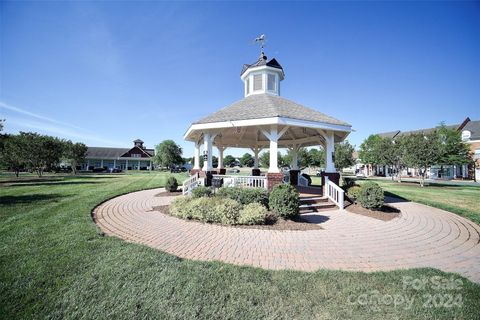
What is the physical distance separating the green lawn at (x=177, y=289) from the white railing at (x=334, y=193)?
557 cm

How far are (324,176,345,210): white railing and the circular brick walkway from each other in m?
1.32

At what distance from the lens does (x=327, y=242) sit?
5527mm

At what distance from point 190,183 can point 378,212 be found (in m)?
9.17

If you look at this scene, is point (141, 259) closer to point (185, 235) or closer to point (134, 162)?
point (185, 235)

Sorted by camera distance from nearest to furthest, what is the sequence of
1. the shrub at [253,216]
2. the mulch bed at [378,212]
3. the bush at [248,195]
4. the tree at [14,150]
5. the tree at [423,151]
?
the shrub at [253,216], the bush at [248,195], the mulch bed at [378,212], the tree at [423,151], the tree at [14,150]

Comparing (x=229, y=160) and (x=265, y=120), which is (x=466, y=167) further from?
(x=229, y=160)

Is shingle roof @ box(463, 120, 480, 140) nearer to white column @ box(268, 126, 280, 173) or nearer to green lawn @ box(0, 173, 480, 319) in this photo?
white column @ box(268, 126, 280, 173)

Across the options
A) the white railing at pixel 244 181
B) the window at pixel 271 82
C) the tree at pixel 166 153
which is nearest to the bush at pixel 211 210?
the white railing at pixel 244 181

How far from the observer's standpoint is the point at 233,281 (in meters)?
3.46

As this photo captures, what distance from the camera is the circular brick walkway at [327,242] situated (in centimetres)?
437

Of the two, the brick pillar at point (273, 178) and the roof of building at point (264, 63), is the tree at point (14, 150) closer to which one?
the roof of building at point (264, 63)

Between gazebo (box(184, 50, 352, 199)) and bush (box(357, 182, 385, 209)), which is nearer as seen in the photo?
bush (box(357, 182, 385, 209))

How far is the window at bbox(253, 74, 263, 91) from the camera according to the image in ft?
45.1

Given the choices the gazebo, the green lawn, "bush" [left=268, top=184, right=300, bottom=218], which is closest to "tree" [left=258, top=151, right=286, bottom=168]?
the gazebo
